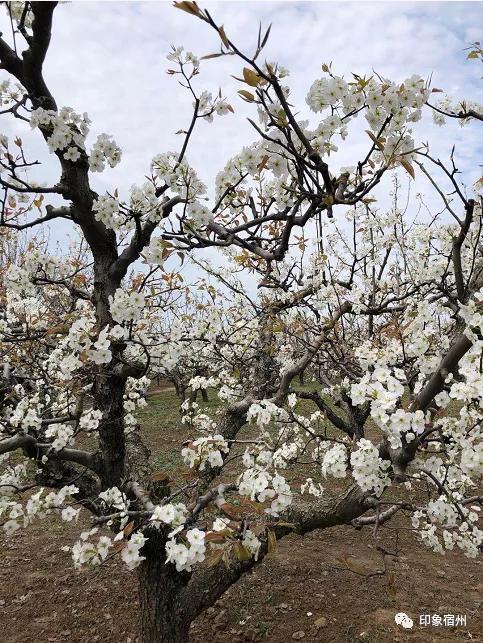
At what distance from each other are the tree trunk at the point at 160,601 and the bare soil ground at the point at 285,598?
777 millimetres

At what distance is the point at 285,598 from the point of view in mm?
4703

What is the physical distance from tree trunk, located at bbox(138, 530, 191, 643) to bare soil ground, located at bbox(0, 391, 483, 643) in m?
0.78

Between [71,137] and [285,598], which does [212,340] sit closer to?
[71,137]

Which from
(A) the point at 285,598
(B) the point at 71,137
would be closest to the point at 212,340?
(B) the point at 71,137

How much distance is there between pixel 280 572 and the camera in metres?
5.21

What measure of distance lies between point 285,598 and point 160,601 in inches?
70.2

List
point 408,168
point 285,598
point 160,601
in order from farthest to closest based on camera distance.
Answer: point 285,598 < point 160,601 < point 408,168

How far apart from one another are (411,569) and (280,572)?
1.53m

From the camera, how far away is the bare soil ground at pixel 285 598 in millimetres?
4148

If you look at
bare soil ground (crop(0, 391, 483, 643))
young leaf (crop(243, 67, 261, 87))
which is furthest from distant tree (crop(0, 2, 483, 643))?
bare soil ground (crop(0, 391, 483, 643))

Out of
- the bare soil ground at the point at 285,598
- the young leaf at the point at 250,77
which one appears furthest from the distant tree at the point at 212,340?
the bare soil ground at the point at 285,598

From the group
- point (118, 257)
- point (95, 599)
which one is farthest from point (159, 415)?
point (118, 257)

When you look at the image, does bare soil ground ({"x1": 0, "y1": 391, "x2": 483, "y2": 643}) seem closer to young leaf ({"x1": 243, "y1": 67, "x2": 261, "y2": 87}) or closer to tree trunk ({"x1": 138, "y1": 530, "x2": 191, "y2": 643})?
tree trunk ({"x1": 138, "y1": 530, "x2": 191, "y2": 643})

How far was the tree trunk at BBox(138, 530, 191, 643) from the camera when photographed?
3467 millimetres
